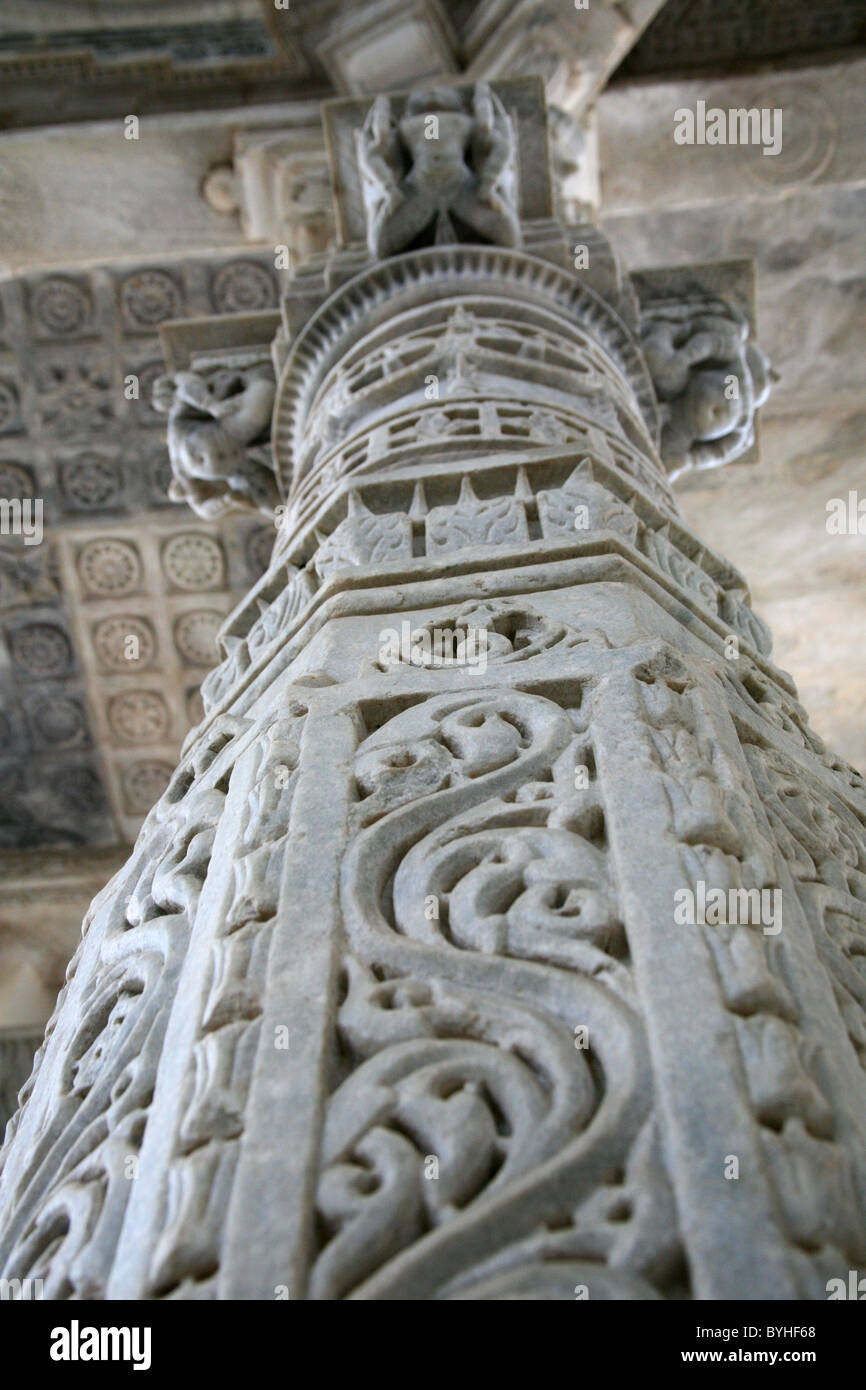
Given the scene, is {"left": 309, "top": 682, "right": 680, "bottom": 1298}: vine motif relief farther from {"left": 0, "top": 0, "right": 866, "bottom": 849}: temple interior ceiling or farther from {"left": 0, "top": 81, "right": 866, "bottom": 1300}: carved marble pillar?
{"left": 0, "top": 0, "right": 866, "bottom": 849}: temple interior ceiling

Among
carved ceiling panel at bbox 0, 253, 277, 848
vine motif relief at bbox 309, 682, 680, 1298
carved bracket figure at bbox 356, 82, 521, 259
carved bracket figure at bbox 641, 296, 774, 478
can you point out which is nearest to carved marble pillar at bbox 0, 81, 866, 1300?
vine motif relief at bbox 309, 682, 680, 1298

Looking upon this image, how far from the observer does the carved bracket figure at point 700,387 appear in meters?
4.99

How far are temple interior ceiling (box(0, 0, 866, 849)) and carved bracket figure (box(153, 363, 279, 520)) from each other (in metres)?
1.51

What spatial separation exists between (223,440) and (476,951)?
3.78 metres

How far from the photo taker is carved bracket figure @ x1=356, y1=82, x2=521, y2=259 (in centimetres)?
466

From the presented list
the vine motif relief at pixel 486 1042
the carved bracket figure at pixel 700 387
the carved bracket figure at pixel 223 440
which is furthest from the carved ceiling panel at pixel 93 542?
the vine motif relief at pixel 486 1042

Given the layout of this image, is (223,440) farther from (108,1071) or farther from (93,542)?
(108,1071)

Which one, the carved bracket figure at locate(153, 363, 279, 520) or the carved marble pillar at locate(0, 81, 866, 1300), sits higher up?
the carved bracket figure at locate(153, 363, 279, 520)

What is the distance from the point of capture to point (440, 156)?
4648 millimetres

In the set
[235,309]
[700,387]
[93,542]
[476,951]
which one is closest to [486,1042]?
[476,951]

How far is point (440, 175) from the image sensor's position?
4660mm

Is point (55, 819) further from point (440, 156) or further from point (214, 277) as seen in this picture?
point (440, 156)
